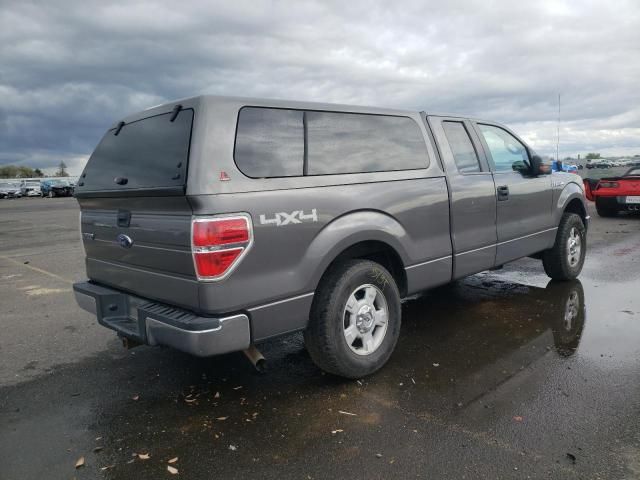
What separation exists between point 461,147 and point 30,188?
51.9m

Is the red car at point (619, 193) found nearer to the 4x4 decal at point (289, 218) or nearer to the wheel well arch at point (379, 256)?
the wheel well arch at point (379, 256)

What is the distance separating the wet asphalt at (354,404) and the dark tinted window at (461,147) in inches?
→ 58.1

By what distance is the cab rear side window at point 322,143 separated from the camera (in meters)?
3.04

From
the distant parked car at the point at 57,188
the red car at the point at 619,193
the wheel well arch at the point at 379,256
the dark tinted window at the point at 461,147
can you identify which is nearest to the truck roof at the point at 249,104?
the dark tinted window at the point at 461,147

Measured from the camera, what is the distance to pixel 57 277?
24.5 ft

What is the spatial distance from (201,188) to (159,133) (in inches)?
28.9

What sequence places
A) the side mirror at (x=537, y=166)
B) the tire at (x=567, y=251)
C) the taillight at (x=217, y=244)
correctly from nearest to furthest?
the taillight at (x=217, y=244)
the side mirror at (x=537, y=166)
the tire at (x=567, y=251)

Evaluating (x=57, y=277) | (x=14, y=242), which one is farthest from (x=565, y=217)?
(x=14, y=242)

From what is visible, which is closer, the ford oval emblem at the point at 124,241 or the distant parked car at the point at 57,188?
the ford oval emblem at the point at 124,241

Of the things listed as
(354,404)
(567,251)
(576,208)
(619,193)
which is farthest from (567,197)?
(619,193)

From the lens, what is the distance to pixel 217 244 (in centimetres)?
274

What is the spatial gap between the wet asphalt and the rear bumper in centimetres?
52

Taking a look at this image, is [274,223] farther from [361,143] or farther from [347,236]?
[361,143]

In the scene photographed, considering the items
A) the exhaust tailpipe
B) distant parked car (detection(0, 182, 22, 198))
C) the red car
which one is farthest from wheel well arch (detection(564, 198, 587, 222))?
distant parked car (detection(0, 182, 22, 198))
